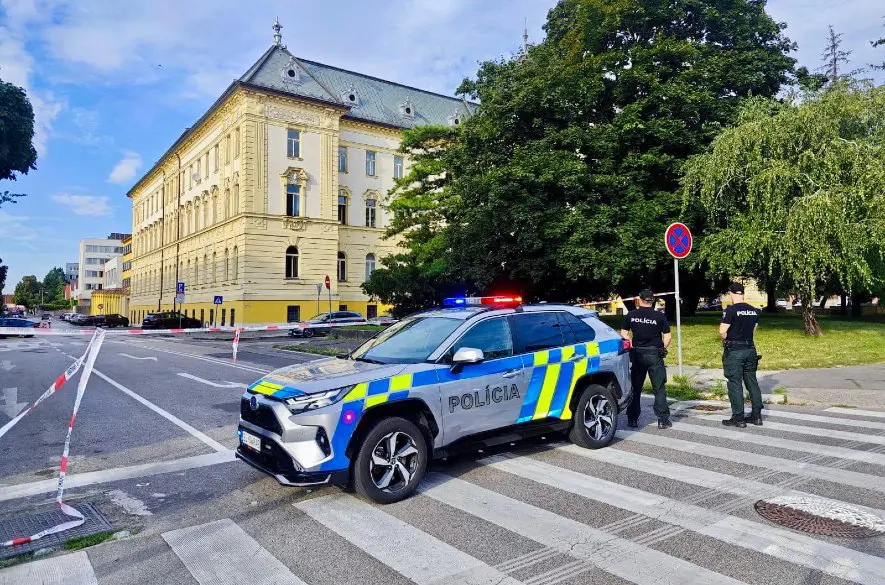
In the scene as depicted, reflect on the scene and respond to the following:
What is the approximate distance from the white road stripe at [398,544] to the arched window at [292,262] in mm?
40988

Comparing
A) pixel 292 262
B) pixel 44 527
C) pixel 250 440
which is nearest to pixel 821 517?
pixel 250 440

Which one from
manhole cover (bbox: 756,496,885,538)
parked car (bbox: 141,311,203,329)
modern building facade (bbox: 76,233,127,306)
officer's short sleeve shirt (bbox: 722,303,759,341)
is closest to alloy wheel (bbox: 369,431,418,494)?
manhole cover (bbox: 756,496,885,538)

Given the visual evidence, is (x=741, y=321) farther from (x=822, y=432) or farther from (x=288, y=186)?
(x=288, y=186)

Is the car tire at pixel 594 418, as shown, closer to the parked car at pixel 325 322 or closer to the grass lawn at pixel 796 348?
the grass lawn at pixel 796 348

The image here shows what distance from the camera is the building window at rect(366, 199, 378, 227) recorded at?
5097 cm

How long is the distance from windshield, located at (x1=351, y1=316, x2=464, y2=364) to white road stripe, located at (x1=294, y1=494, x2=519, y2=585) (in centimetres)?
136

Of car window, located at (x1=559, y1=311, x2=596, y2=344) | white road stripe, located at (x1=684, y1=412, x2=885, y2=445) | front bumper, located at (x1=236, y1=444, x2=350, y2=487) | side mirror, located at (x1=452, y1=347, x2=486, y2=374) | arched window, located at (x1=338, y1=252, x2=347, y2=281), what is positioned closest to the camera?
front bumper, located at (x1=236, y1=444, x2=350, y2=487)

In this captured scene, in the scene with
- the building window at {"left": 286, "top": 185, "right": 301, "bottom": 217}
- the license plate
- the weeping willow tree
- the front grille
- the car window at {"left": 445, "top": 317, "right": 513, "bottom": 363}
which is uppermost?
the building window at {"left": 286, "top": 185, "right": 301, "bottom": 217}

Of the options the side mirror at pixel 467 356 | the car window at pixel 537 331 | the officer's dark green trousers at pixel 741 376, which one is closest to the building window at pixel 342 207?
the officer's dark green trousers at pixel 741 376

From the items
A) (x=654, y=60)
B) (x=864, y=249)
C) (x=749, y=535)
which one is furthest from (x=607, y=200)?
(x=749, y=535)

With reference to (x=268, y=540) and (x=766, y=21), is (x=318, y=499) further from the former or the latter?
(x=766, y=21)

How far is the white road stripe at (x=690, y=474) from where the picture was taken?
16.9 ft

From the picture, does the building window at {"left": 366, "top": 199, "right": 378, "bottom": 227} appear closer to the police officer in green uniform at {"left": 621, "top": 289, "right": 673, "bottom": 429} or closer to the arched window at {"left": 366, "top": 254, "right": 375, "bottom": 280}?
the arched window at {"left": 366, "top": 254, "right": 375, "bottom": 280}

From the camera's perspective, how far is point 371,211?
51312 mm
